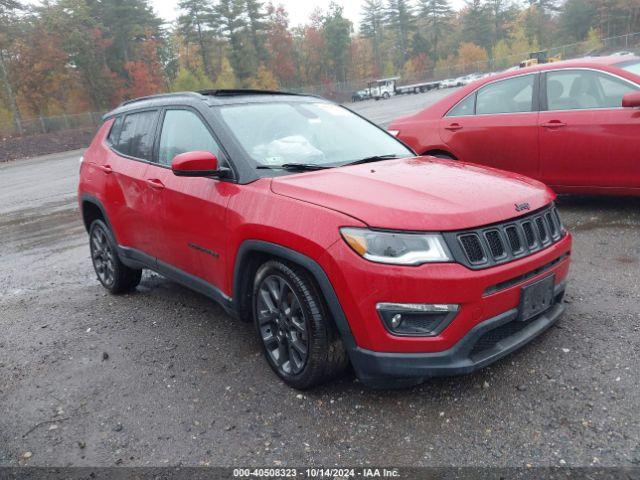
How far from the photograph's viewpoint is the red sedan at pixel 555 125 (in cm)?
548

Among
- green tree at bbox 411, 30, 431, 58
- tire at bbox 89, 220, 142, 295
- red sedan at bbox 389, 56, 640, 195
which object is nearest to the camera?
tire at bbox 89, 220, 142, 295

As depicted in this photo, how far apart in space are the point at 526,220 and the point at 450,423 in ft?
3.81

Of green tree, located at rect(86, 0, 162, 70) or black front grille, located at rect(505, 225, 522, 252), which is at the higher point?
green tree, located at rect(86, 0, 162, 70)

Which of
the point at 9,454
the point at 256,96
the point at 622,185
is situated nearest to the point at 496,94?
the point at 622,185

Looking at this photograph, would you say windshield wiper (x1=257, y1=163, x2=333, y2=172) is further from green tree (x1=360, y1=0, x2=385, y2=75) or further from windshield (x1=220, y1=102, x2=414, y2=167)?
green tree (x1=360, y1=0, x2=385, y2=75)

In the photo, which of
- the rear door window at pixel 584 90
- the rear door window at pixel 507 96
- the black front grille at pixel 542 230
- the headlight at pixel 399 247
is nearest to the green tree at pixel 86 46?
the rear door window at pixel 507 96

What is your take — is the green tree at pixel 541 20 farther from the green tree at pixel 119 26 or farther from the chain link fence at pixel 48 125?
the chain link fence at pixel 48 125

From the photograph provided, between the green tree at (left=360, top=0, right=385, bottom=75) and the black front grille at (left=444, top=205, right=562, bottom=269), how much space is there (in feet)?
365

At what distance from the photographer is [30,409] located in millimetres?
3436

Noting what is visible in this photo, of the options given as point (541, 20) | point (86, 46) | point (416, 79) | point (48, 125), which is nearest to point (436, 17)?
point (541, 20)

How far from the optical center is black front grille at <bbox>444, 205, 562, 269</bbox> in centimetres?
271

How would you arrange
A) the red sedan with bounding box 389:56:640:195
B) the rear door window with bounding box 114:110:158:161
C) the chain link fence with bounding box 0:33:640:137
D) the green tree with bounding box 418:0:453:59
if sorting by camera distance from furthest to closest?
the green tree with bounding box 418:0:453:59
the chain link fence with bounding box 0:33:640:137
the red sedan with bounding box 389:56:640:195
the rear door window with bounding box 114:110:158:161

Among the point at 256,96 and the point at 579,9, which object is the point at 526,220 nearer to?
the point at 256,96

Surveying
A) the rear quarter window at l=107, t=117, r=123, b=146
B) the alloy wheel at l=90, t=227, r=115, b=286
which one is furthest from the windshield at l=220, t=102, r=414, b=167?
the alloy wheel at l=90, t=227, r=115, b=286
